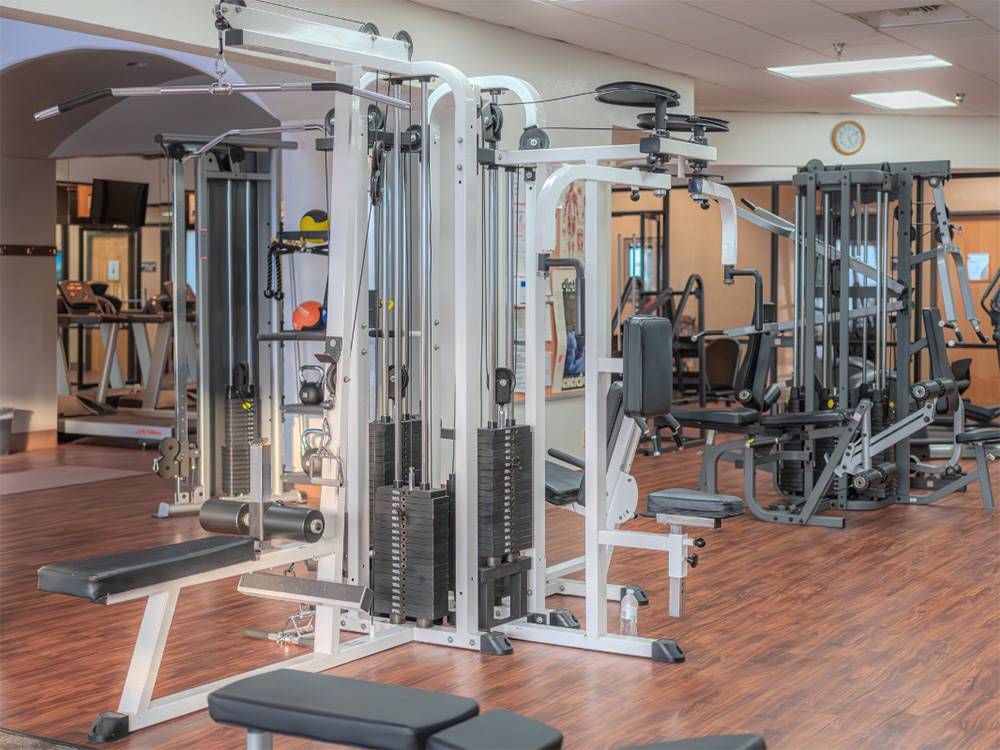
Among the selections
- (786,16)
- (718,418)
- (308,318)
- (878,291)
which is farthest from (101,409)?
(878,291)

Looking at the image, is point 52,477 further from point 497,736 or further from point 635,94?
point 497,736

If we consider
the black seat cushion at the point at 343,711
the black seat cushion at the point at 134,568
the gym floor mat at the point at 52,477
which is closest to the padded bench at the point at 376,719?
the black seat cushion at the point at 343,711

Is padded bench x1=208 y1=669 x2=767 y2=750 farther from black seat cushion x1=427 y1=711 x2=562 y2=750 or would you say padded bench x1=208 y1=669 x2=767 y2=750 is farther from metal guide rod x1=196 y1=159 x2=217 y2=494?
metal guide rod x1=196 y1=159 x2=217 y2=494

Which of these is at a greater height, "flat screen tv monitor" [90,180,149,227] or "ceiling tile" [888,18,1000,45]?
"ceiling tile" [888,18,1000,45]

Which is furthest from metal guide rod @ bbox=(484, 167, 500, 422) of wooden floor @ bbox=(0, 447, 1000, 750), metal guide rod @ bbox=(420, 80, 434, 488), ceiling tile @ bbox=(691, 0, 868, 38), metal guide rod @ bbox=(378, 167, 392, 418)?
ceiling tile @ bbox=(691, 0, 868, 38)

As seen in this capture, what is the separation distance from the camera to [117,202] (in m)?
11.3

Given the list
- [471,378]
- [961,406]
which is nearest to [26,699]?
[471,378]

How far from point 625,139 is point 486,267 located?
18.7ft

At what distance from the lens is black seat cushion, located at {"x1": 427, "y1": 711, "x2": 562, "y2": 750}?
1855 mm

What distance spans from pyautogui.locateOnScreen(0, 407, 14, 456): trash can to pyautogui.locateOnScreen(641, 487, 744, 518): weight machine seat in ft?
19.3

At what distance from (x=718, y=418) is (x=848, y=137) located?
5515 mm

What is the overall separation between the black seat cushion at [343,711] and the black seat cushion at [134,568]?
3.54ft

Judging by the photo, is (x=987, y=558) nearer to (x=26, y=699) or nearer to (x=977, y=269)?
(x=26, y=699)

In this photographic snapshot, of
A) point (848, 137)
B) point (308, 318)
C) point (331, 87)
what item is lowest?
point (308, 318)
